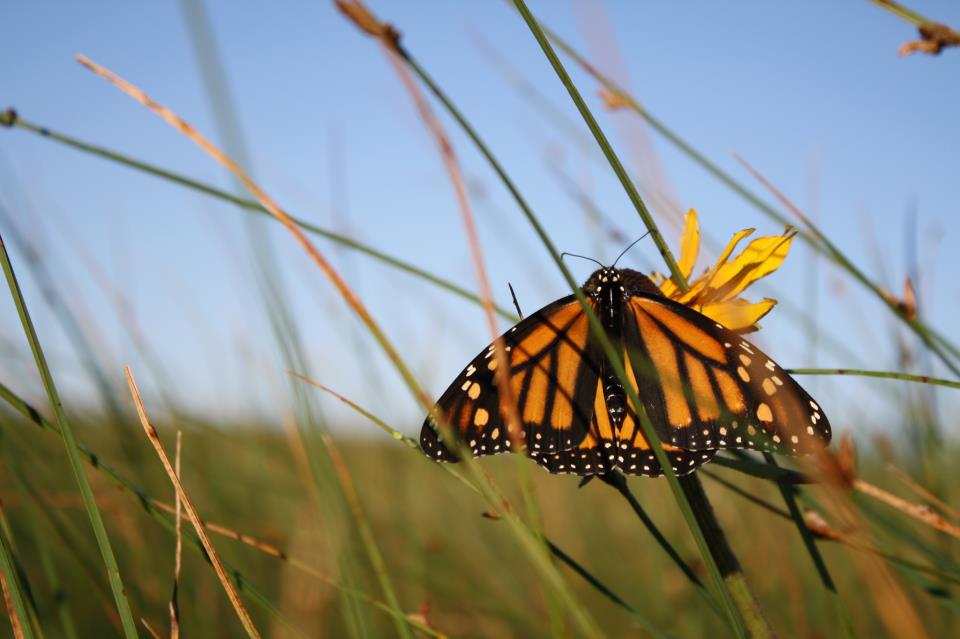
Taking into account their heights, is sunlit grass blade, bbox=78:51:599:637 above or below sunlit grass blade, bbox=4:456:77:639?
above

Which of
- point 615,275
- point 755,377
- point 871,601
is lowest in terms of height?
point 871,601

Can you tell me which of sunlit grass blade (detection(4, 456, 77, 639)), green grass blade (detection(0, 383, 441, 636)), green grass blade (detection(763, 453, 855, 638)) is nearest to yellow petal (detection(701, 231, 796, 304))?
green grass blade (detection(763, 453, 855, 638))

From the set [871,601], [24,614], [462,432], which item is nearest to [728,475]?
[871,601]

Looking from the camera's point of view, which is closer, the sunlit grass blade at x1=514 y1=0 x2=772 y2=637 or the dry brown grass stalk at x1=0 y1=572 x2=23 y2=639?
the sunlit grass blade at x1=514 y1=0 x2=772 y2=637

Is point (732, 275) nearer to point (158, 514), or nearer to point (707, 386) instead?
point (707, 386)

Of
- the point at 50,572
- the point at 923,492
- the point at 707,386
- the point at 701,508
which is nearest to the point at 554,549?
the point at 701,508

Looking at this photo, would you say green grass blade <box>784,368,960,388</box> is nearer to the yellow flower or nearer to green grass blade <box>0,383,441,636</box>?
the yellow flower

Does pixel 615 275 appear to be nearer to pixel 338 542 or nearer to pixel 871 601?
pixel 338 542
